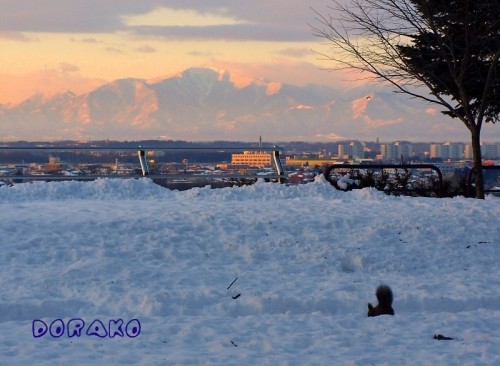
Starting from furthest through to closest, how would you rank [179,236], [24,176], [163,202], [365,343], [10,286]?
[24,176] → [163,202] → [179,236] → [10,286] → [365,343]

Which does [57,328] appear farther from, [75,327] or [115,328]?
[115,328]

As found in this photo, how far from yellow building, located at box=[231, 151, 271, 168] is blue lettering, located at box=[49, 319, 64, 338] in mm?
14078

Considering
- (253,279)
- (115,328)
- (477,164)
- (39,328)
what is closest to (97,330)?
(115,328)

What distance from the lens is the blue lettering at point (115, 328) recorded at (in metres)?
9.16

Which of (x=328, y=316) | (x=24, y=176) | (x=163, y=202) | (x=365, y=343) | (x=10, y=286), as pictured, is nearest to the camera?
(x=365, y=343)

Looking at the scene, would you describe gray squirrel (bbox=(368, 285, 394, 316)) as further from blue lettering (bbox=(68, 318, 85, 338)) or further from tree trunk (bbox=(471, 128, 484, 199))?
tree trunk (bbox=(471, 128, 484, 199))

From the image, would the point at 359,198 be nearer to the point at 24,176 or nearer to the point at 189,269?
the point at 189,269

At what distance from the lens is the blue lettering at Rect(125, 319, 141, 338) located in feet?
30.0

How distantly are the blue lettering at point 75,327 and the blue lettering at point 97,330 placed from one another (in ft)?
0.34

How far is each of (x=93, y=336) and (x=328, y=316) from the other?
2.72 m

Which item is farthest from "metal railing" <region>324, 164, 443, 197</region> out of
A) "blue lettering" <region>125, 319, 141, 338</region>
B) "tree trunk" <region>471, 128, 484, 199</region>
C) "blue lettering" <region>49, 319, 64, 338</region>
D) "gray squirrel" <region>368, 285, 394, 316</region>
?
"blue lettering" <region>49, 319, 64, 338</region>

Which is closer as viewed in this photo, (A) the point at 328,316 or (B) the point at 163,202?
(A) the point at 328,316

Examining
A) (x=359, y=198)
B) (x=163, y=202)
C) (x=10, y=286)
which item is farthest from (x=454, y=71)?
(x=10, y=286)

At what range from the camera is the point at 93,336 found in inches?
356
